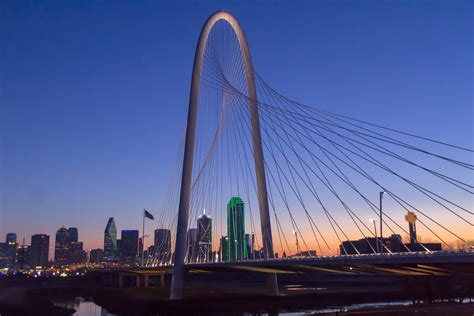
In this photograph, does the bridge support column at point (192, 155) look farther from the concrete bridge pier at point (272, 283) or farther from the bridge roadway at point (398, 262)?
the concrete bridge pier at point (272, 283)

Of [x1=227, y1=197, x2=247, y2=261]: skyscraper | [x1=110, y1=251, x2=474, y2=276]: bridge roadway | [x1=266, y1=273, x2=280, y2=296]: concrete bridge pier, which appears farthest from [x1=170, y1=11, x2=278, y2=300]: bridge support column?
[x1=227, y1=197, x2=247, y2=261]: skyscraper

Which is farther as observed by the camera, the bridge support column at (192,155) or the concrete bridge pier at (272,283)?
the concrete bridge pier at (272,283)

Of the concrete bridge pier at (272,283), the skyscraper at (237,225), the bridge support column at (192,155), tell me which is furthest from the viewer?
the skyscraper at (237,225)

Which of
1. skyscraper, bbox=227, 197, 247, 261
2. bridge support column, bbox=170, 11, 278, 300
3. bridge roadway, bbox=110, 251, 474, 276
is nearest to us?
bridge roadway, bbox=110, 251, 474, 276

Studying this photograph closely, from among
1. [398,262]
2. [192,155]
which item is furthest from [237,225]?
[398,262]

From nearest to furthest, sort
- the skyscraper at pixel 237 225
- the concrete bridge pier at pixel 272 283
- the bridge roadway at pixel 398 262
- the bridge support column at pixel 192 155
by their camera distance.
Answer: the bridge roadway at pixel 398 262 → the bridge support column at pixel 192 155 → the concrete bridge pier at pixel 272 283 → the skyscraper at pixel 237 225

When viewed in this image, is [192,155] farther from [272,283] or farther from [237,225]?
[237,225]

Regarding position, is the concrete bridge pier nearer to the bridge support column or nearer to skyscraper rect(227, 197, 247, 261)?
the bridge support column

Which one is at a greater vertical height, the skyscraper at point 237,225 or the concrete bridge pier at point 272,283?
the skyscraper at point 237,225

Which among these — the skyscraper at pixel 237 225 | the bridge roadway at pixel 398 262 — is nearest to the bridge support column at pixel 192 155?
the bridge roadway at pixel 398 262

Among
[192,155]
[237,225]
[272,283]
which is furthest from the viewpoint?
[237,225]

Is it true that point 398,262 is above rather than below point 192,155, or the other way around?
below

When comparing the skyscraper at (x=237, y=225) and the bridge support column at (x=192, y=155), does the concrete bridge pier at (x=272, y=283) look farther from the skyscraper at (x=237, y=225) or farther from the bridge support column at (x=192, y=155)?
the skyscraper at (x=237, y=225)

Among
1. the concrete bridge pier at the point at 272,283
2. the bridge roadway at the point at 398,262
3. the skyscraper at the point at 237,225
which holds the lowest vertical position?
the concrete bridge pier at the point at 272,283
